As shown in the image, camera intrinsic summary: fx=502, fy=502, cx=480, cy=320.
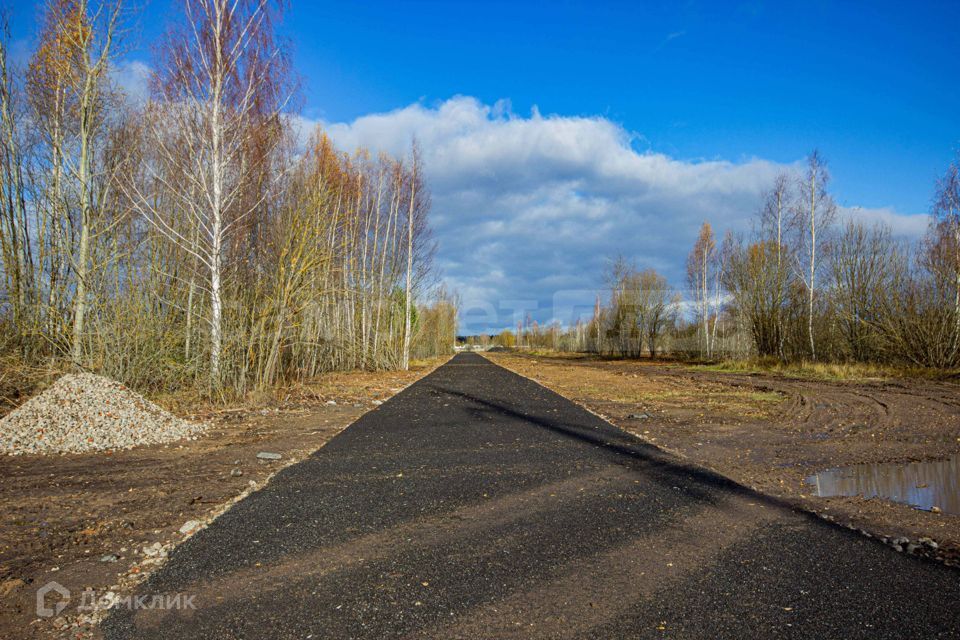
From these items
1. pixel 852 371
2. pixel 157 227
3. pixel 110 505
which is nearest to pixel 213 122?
pixel 157 227

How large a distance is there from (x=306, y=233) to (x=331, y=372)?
418 inches

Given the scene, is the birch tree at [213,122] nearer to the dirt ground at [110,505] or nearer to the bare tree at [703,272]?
the dirt ground at [110,505]

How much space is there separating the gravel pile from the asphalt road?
3.66 metres

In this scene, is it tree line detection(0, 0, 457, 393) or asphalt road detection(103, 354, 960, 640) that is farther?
tree line detection(0, 0, 457, 393)

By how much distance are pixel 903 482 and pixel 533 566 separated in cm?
529

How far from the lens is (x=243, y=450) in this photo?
23.9ft

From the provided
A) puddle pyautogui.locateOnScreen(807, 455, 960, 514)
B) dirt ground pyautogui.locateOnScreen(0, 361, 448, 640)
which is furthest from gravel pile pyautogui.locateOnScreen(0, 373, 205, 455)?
puddle pyautogui.locateOnScreen(807, 455, 960, 514)

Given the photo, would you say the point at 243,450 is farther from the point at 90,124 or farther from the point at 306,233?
the point at 90,124

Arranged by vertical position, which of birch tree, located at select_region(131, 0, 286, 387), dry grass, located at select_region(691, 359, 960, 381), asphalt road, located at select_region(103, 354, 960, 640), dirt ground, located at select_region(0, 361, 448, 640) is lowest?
Result: dirt ground, located at select_region(0, 361, 448, 640)

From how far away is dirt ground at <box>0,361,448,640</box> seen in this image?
3139 millimetres

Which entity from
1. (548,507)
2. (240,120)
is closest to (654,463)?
(548,507)

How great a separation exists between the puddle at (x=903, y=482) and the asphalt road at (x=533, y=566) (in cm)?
144

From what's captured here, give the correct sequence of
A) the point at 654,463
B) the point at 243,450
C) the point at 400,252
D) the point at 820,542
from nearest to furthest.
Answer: the point at 820,542
the point at 654,463
the point at 243,450
the point at 400,252

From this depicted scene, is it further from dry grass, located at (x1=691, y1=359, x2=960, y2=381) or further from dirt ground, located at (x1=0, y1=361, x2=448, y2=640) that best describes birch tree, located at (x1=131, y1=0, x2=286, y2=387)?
dry grass, located at (x1=691, y1=359, x2=960, y2=381)
